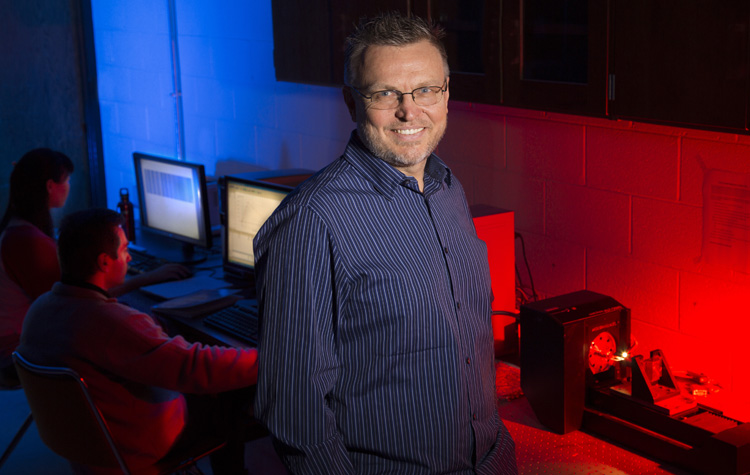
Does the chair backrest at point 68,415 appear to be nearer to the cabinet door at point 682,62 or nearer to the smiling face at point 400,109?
the smiling face at point 400,109

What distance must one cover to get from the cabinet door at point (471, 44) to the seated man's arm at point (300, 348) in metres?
1.03

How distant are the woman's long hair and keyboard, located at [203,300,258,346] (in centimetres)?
92

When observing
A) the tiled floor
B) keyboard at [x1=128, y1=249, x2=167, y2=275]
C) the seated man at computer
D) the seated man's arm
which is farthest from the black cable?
keyboard at [x1=128, y1=249, x2=167, y2=275]

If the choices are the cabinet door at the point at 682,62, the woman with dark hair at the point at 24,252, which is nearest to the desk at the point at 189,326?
the woman with dark hair at the point at 24,252

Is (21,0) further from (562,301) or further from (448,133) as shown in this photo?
(562,301)

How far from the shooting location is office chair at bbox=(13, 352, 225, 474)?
205cm

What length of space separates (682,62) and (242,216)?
1.93 meters

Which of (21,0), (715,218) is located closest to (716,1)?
(715,218)

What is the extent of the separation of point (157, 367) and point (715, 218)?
1.51m

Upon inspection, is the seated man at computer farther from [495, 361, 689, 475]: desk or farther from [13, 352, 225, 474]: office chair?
[495, 361, 689, 475]: desk

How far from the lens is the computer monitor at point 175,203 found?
3508 millimetres

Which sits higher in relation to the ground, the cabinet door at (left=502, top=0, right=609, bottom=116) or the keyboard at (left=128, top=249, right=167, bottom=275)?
the cabinet door at (left=502, top=0, right=609, bottom=116)

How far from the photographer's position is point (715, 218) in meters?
2.14

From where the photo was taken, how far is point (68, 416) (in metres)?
2.11
